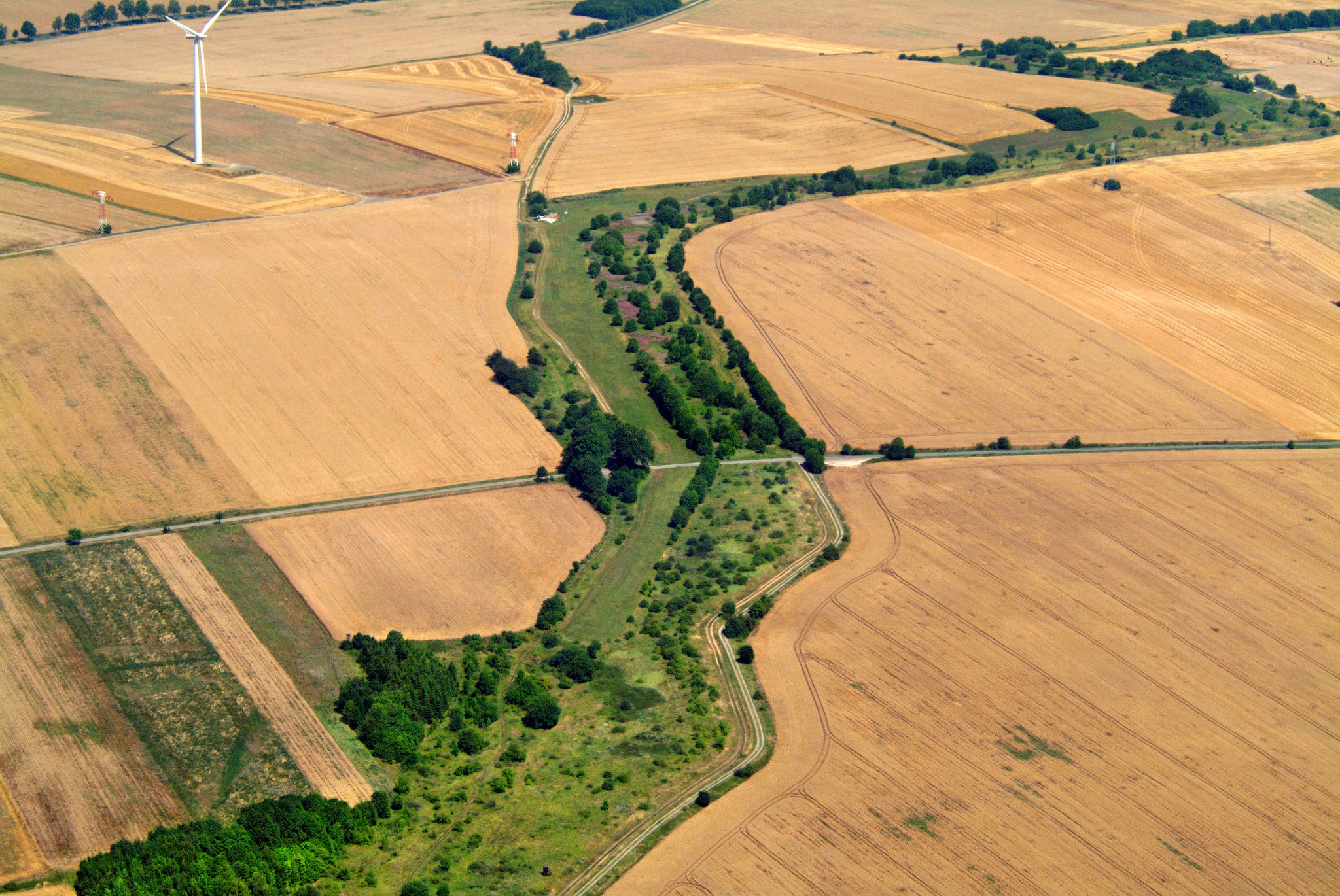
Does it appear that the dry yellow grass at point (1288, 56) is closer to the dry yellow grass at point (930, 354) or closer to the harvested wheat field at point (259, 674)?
the dry yellow grass at point (930, 354)

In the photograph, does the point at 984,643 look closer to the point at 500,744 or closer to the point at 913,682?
the point at 913,682

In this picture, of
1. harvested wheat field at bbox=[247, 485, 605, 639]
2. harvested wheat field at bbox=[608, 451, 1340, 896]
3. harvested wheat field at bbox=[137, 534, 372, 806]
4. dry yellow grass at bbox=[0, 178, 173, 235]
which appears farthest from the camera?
dry yellow grass at bbox=[0, 178, 173, 235]

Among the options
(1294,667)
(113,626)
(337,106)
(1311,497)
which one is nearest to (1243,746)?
(1294,667)

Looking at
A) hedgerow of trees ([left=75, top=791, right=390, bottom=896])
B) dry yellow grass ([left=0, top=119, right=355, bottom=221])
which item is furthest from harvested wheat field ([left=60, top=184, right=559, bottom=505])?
hedgerow of trees ([left=75, top=791, right=390, bottom=896])

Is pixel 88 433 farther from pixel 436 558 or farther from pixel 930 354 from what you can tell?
pixel 930 354

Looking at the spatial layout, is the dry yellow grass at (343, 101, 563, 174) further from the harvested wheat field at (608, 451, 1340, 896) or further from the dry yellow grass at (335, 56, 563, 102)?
the harvested wheat field at (608, 451, 1340, 896)
